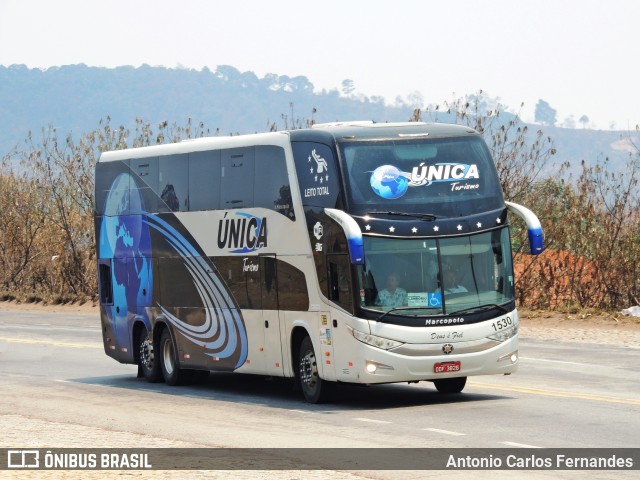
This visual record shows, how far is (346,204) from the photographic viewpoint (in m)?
19.5

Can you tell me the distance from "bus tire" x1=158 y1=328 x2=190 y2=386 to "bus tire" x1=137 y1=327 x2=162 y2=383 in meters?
0.14

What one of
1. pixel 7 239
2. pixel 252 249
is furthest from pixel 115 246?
pixel 7 239

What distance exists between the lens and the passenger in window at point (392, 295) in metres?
19.4

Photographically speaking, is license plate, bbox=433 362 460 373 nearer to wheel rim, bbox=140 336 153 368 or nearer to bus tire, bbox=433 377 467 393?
bus tire, bbox=433 377 467 393

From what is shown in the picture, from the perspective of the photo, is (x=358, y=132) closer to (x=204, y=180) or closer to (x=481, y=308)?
(x=481, y=308)

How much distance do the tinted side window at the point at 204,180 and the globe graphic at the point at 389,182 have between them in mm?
4228

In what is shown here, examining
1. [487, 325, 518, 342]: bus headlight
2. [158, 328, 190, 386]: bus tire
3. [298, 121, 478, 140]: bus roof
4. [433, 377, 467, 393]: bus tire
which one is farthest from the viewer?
[158, 328, 190, 386]: bus tire

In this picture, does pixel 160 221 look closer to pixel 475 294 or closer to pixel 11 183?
pixel 475 294

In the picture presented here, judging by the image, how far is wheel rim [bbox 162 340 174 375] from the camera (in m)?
25.4

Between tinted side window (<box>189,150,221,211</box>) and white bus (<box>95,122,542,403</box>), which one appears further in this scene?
tinted side window (<box>189,150,221,211</box>)

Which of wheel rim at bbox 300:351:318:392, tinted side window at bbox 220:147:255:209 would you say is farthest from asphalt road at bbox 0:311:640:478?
tinted side window at bbox 220:147:255:209

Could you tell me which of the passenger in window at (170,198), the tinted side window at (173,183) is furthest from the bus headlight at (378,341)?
the passenger in window at (170,198)

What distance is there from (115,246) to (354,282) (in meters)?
8.88

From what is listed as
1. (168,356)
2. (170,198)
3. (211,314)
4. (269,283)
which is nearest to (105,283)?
(168,356)
